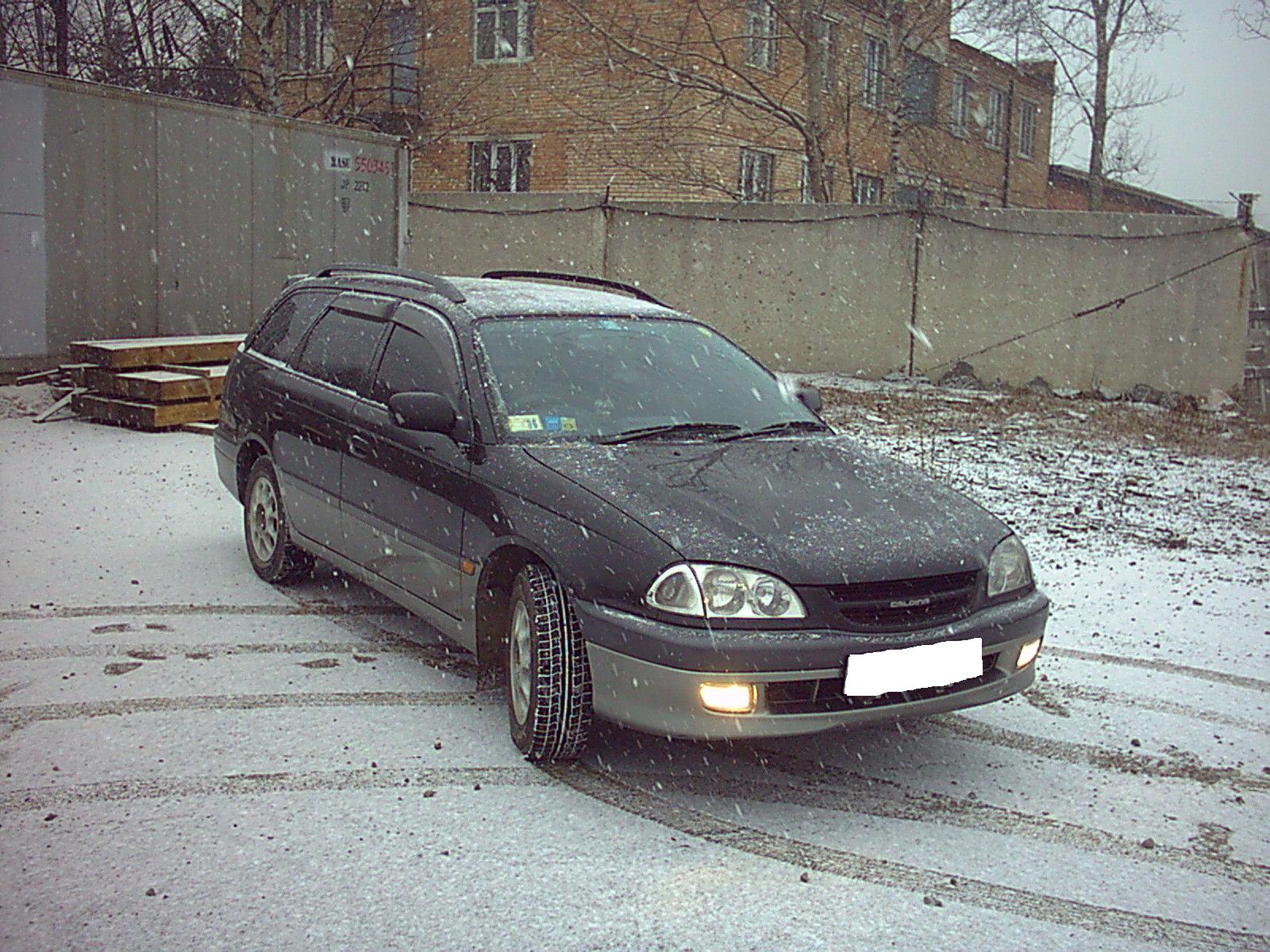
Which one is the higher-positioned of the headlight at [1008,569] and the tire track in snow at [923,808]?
the headlight at [1008,569]

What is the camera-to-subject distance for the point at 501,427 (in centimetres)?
460

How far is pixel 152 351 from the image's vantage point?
11.6 metres

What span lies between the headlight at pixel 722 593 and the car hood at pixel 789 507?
0.04 metres

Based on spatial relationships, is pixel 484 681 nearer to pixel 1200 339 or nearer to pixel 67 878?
pixel 67 878

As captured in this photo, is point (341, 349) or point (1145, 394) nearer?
point (341, 349)

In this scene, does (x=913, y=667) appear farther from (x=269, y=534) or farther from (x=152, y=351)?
(x=152, y=351)

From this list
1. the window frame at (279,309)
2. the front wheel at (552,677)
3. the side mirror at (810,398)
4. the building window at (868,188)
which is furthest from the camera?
the building window at (868,188)

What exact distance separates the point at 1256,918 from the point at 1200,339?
13.3 metres

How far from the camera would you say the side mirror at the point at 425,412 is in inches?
181

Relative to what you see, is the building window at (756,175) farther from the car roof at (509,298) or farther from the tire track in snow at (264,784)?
the tire track in snow at (264,784)

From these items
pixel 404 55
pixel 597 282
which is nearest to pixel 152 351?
pixel 597 282

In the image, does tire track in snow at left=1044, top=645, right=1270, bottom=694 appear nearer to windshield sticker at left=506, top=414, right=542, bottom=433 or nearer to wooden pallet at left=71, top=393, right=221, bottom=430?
windshield sticker at left=506, top=414, right=542, bottom=433

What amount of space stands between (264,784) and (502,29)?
947 inches

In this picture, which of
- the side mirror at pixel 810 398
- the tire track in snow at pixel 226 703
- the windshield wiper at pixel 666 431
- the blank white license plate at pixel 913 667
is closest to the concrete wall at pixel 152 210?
the tire track in snow at pixel 226 703
